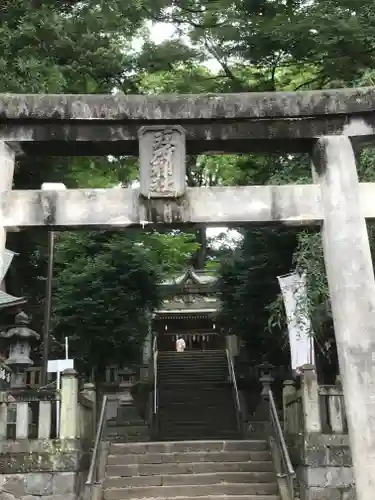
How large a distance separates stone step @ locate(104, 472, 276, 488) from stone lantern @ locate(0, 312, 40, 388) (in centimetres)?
536

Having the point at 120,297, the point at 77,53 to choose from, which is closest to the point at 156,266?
the point at 120,297

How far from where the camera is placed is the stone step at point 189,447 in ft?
38.0

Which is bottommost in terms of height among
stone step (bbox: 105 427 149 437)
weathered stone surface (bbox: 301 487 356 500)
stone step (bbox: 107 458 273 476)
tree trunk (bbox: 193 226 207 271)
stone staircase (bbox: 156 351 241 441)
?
weathered stone surface (bbox: 301 487 356 500)

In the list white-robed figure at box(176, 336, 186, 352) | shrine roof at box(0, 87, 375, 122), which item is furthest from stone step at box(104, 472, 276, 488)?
white-robed figure at box(176, 336, 186, 352)

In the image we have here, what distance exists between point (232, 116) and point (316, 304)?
5.23 metres

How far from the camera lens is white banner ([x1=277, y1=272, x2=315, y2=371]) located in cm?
1038

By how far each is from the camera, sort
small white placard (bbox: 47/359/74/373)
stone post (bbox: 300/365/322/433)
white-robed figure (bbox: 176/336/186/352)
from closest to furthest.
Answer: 1. stone post (bbox: 300/365/322/433)
2. small white placard (bbox: 47/359/74/373)
3. white-robed figure (bbox: 176/336/186/352)

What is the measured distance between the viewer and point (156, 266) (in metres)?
18.6

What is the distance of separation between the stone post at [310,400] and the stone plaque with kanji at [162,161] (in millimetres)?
5090

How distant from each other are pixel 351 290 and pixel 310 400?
460 cm

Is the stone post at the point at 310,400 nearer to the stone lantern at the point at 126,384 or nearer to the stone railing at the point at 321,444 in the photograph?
the stone railing at the point at 321,444

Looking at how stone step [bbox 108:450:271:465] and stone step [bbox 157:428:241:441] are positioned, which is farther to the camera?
stone step [bbox 157:428:241:441]

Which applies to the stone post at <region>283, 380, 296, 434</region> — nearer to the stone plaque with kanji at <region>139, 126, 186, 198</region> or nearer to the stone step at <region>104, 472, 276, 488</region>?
the stone step at <region>104, 472, 276, 488</region>

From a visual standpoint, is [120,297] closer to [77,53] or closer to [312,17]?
[77,53]
